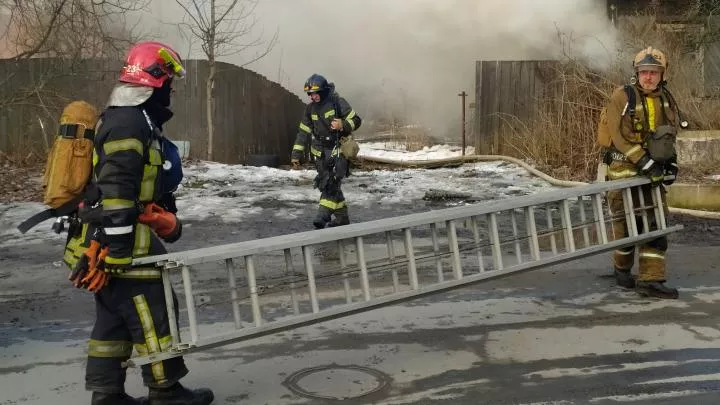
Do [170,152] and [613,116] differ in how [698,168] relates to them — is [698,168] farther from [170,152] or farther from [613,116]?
[170,152]

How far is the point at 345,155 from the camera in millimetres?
8227

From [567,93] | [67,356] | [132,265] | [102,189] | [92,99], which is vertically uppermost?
[92,99]

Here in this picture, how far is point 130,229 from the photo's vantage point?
10.8 ft

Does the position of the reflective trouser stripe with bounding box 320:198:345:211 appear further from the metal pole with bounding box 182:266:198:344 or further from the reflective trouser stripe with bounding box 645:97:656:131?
the metal pole with bounding box 182:266:198:344

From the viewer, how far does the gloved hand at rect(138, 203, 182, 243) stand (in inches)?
136

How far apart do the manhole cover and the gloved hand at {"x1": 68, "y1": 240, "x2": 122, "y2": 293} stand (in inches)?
48.9

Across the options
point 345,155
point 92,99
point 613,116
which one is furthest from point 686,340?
point 92,99

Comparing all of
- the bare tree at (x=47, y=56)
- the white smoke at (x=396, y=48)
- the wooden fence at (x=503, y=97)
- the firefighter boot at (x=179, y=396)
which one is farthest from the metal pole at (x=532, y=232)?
the white smoke at (x=396, y=48)

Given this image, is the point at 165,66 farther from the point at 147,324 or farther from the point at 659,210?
the point at 659,210

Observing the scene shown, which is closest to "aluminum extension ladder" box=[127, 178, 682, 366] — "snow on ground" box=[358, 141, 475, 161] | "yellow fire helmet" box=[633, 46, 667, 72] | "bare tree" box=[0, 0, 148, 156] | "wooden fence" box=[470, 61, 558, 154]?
"yellow fire helmet" box=[633, 46, 667, 72]

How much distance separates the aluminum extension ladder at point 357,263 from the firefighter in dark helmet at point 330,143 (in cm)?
83

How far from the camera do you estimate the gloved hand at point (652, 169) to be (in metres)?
5.44

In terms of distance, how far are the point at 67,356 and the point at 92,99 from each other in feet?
36.0

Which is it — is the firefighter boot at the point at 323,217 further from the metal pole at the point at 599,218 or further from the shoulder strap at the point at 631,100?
the metal pole at the point at 599,218
